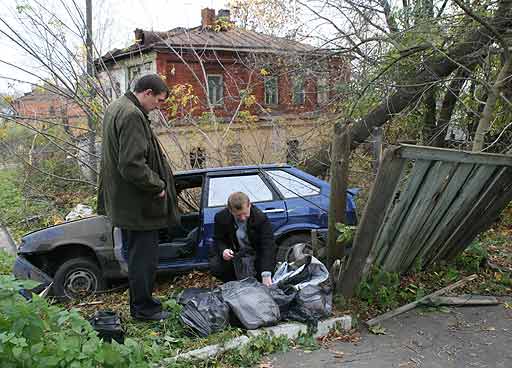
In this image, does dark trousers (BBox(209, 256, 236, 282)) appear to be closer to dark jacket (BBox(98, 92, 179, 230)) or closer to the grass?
dark jacket (BBox(98, 92, 179, 230))

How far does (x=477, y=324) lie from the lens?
4699 mm

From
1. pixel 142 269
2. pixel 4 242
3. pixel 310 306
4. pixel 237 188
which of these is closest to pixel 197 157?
pixel 237 188

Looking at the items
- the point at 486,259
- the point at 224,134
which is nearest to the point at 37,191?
the point at 224,134

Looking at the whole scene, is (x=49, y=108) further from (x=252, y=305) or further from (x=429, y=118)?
(x=252, y=305)

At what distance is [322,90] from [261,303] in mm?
6148

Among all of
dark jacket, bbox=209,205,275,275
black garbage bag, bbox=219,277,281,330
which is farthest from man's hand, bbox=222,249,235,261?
black garbage bag, bbox=219,277,281,330

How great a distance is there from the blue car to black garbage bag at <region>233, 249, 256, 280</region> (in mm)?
1127

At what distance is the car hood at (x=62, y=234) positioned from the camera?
6.15 meters

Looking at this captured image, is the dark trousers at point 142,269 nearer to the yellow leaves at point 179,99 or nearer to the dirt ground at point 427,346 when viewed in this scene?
the dirt ground at point 427,346

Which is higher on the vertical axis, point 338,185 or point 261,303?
point 338,185

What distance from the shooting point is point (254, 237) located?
5.11 m

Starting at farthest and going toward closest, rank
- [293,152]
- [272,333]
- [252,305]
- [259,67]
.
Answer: [259,67] → [293,152] → [252,305] → [272,333]

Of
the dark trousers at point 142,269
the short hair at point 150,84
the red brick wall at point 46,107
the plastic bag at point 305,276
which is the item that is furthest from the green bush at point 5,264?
the plastic bag at point 305,276

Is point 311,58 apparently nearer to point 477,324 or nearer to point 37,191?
point 477,324
